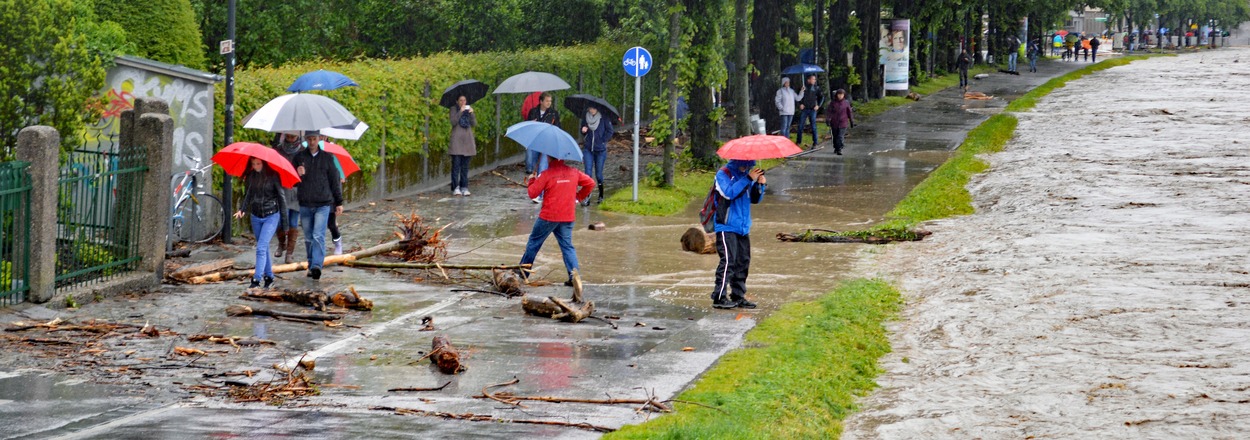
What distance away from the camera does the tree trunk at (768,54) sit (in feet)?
110

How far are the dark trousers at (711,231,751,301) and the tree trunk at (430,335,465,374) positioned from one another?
363 cm

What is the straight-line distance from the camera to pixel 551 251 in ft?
59.7

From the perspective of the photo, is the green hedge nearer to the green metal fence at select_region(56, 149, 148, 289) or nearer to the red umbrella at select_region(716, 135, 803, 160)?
the green metal fence at select_region(56, 149, 148, 289)

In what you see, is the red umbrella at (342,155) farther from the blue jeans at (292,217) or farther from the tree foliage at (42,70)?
the tree foliage at (42,70)

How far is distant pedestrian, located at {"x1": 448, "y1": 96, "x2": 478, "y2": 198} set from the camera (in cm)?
2377

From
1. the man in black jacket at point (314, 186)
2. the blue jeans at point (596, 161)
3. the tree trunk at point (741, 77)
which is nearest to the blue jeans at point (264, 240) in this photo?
the man in black jacket at point (314, 186)

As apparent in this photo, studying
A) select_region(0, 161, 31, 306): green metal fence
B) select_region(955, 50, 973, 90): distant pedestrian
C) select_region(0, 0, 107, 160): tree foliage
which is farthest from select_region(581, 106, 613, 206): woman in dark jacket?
select_region(955, 50, 973, 90): distant pedestrian

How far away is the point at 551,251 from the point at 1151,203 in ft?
36.8

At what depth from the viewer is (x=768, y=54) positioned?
111 feet

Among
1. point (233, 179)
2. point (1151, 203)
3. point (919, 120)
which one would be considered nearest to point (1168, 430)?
point (233, 179)

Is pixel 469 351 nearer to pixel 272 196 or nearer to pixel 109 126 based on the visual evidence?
pixel 272 196

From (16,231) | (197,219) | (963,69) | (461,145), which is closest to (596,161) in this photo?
(461,145)

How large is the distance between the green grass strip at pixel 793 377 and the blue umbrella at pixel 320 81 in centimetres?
783

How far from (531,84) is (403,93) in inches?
97.1
